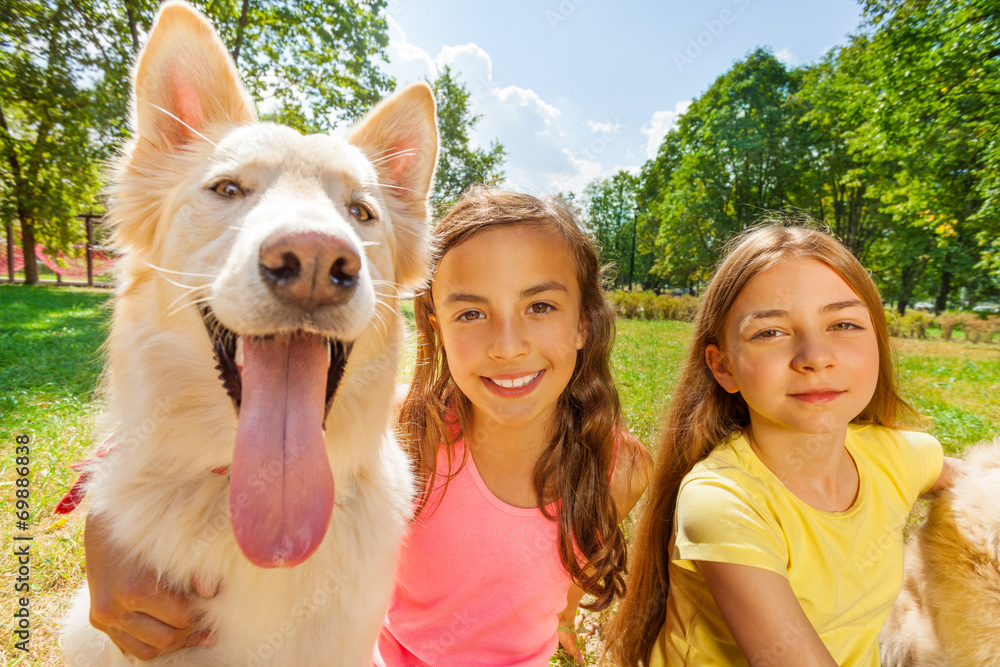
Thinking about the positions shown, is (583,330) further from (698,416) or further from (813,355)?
(813,355)

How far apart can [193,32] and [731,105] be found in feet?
101

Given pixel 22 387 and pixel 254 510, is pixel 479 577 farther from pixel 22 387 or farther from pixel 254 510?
pixel 22 387

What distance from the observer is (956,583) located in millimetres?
2266

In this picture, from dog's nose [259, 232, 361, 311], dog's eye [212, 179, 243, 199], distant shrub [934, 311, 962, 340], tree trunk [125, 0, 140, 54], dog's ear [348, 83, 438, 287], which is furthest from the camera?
distant shrub [934, 311, 962, 340]

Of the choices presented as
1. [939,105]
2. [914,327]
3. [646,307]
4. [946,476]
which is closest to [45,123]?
[946,476]

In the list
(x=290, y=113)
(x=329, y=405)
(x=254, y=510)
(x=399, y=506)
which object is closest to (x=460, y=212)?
(x=329, y=405)

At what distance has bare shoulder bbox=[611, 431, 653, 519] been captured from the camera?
3.09 meters

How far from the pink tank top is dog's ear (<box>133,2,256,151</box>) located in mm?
2145

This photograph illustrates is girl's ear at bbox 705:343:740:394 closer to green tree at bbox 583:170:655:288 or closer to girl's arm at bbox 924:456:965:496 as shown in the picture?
girl's arm at bbox 924:456:965:496

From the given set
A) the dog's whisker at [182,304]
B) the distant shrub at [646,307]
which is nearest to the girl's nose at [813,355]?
the dog's whisker at [182,304]

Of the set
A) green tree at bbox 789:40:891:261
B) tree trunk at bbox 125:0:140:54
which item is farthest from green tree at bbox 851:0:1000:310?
tree trunk at bbox 125:0:140:54

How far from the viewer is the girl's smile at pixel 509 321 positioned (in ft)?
7.97

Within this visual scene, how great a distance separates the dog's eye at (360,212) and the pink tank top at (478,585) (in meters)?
1.45

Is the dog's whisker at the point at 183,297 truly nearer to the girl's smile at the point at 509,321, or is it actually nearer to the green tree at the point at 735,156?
the girl's smile at the point at 509,321
